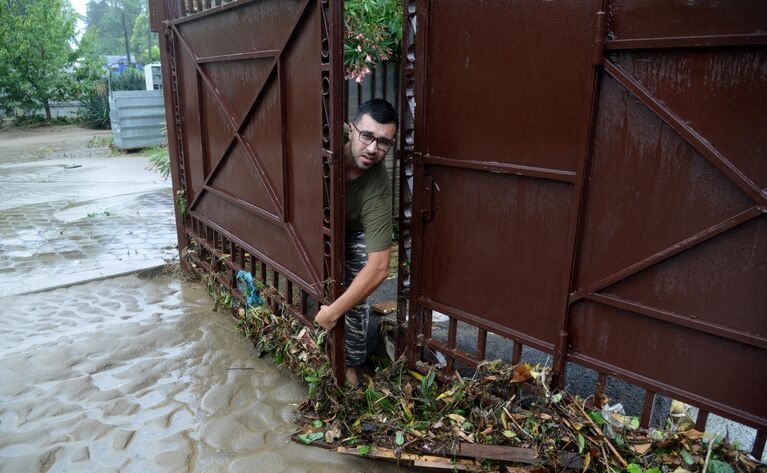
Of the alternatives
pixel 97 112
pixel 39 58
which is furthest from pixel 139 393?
pixel 39 58

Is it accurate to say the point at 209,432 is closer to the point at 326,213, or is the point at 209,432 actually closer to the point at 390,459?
the point at 390,459

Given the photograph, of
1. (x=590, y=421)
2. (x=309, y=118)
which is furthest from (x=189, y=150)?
(x=590, y=421)

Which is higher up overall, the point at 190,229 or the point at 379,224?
the point at 379,224

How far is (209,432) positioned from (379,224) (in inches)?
59.6

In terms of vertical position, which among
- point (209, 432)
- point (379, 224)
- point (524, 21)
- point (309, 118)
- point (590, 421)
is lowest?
point (209, 432)

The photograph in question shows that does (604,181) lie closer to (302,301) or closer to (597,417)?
(597,417)

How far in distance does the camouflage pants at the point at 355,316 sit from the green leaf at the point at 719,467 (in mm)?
2009

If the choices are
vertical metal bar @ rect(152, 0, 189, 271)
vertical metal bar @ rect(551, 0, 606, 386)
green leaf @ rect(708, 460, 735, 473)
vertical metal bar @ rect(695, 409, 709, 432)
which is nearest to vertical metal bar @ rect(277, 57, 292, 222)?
vertical metal bar @ rect(551, 0, 606, 386)

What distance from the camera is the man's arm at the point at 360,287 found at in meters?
2.80

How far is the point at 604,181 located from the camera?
2.26 m

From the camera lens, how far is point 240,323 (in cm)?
420

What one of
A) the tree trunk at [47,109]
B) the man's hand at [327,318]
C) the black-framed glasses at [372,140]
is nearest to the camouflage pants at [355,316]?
the man's hand at [327,318]

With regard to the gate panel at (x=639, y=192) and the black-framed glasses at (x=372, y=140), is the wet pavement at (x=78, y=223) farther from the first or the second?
the gate panel at (x=639, y=192)

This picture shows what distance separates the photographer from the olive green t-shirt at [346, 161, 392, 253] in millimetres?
2885
